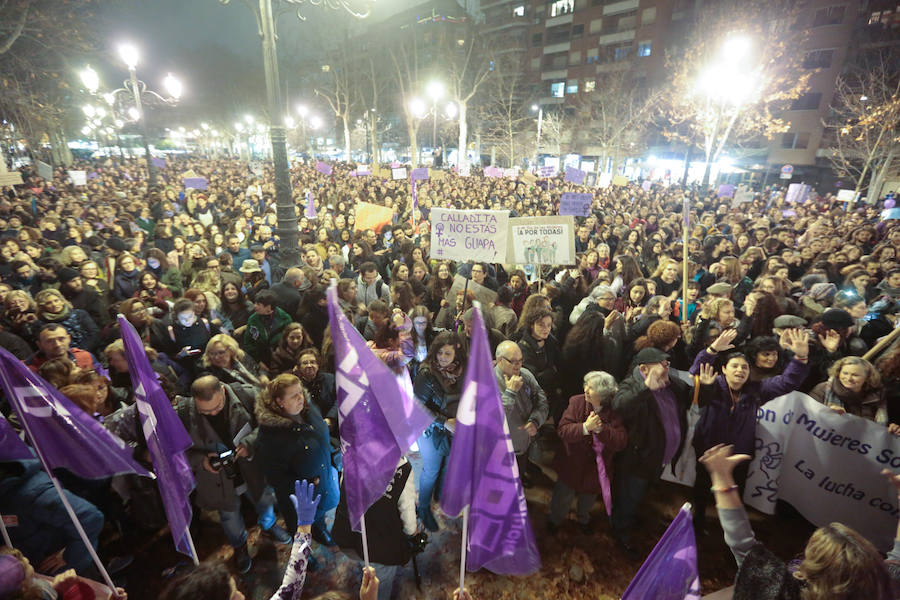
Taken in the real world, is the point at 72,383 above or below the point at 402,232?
below

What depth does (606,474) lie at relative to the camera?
11.6 ft

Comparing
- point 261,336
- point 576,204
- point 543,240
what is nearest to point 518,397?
point 543,240

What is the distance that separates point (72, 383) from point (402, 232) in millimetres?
6843

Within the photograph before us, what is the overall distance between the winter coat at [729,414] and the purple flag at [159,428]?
395 centimetres

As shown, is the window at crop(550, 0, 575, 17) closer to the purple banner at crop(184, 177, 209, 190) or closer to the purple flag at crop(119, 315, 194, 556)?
the purple banner at crop(184, 177, 209, 190)

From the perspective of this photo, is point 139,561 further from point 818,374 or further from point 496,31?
point 496,31

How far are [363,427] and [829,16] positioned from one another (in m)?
51.0

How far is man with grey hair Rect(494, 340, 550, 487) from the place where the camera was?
11.3ft

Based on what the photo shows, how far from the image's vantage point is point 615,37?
Result: 4744cm

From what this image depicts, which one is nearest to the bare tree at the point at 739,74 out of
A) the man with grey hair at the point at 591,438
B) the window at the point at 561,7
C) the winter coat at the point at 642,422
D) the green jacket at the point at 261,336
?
the winter coat at the point at 642,422

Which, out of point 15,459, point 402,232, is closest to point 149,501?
point 15,459

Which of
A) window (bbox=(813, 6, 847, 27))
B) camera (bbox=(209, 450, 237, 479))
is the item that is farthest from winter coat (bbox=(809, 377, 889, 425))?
window (bbox=(813, 6, 847, 27))

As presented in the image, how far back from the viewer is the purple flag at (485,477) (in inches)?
91.2

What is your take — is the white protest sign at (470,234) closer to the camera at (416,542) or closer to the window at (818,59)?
the camera at (416,542)
